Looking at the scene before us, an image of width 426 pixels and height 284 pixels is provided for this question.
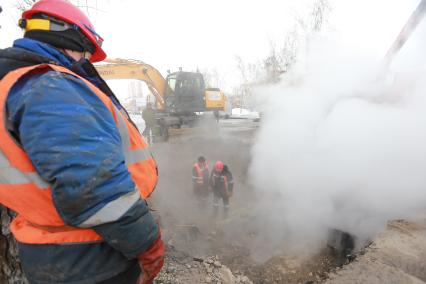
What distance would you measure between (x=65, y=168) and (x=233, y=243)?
5.50 meters

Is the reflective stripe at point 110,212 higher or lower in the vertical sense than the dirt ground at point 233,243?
higher

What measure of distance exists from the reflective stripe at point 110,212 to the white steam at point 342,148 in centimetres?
434

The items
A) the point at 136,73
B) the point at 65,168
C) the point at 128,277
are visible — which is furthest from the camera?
the point at 136,73

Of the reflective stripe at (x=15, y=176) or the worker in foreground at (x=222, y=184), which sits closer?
the reflective stripe at (x=15, y=176)

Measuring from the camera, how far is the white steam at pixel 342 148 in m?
4.25

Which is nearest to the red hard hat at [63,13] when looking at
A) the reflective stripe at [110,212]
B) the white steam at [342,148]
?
the reflective stripe at [110,212]

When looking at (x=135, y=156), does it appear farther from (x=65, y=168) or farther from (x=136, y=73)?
(x=136, y=73)

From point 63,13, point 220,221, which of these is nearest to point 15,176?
point 63,13

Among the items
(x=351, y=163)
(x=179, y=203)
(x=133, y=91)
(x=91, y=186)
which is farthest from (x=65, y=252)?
(x=133, y=91)

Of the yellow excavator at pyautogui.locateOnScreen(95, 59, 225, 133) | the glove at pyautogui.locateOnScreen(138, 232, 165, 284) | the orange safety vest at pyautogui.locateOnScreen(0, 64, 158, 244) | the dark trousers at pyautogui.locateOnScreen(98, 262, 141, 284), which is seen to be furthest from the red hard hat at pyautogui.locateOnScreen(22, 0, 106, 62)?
the yellow excavator at pyautogui.locateOnScreen(95, 59, 225, 133)

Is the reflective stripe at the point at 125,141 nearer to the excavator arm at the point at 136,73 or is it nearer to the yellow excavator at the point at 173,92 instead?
the excavator arm at the point at 136,73

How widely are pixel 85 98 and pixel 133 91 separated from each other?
9470 cm

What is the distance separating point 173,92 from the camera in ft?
39.5

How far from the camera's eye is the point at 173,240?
5.76 meters
